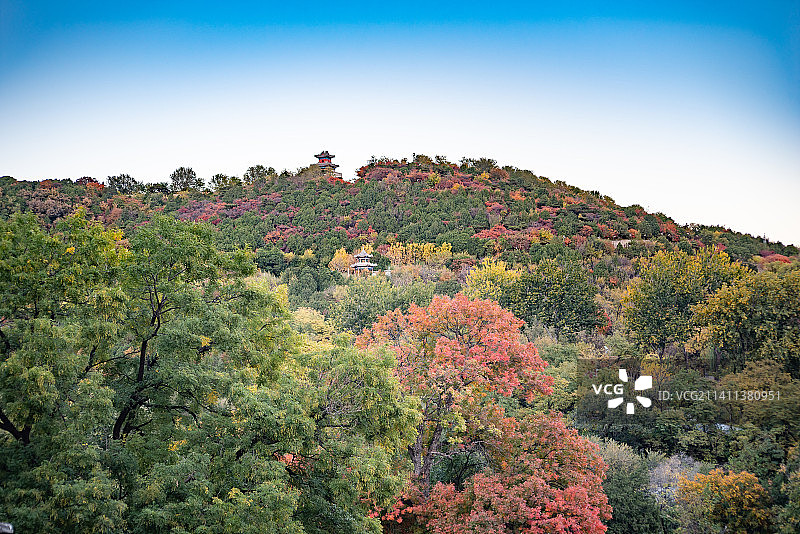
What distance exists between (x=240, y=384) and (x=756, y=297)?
1648 cm

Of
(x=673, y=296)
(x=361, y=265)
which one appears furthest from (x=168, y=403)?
(x=361, y=265)

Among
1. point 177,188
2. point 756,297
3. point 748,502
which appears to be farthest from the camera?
point 177,188

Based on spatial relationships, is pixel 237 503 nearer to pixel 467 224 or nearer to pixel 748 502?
pixel 748 502

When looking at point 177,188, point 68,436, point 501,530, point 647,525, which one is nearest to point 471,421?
point 501,530

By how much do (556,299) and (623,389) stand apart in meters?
9.93

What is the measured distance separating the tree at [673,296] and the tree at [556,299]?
111 inches

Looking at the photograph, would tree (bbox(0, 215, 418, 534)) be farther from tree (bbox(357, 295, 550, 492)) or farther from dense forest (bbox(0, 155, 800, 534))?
tree (bbox(357, 295, 550, 492))

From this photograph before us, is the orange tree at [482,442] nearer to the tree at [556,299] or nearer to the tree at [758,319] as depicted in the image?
the tree at [758,319]

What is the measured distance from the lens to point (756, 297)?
57.8ft

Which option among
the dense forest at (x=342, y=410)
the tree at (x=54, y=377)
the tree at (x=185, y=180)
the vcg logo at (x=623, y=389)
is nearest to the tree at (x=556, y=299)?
the dense forest at (x=342, y=410)

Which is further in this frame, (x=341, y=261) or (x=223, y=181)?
Result: (x=223, y=181)

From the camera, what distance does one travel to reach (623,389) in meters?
17.4

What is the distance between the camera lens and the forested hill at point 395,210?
42156 mm

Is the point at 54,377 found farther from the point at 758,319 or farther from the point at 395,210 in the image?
the point at 395,210
